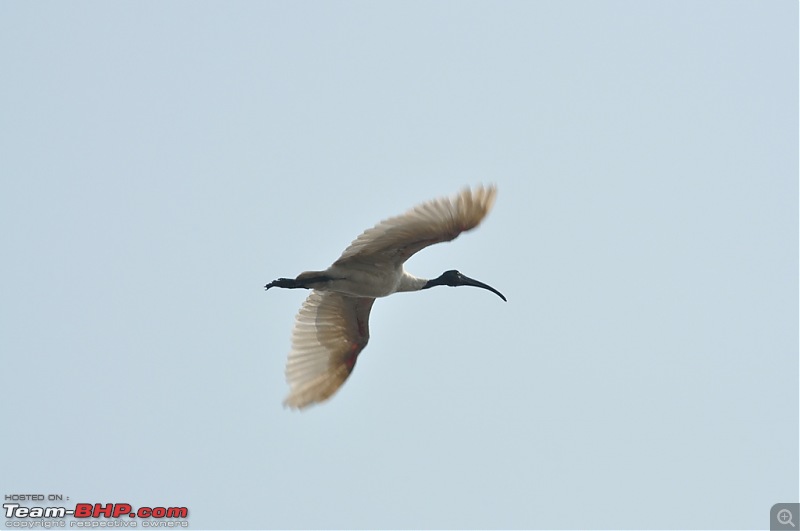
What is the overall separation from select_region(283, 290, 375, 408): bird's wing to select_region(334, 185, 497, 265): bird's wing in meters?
2.44

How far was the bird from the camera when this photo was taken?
1382cm

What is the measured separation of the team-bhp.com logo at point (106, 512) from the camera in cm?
1650

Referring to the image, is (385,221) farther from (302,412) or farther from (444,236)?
(302,412)

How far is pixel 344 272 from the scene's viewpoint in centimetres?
1551

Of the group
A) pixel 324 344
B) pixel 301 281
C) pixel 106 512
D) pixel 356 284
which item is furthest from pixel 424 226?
pixel 106 512

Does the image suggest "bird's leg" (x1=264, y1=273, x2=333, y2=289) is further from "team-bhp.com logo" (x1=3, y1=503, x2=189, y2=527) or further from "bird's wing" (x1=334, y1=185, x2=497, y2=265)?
"team-bhp.com logo" (x1=3, y1=503, x2=189, y2=527)

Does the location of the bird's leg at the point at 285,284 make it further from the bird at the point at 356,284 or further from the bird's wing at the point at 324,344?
the bird's wing at the point at 324,344

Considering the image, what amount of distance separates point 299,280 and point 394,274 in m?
1.26

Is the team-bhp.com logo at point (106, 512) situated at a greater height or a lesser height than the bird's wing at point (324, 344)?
lesser

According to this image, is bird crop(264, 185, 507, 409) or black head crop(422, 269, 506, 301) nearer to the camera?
bird crop(264, 185, 507, 409)

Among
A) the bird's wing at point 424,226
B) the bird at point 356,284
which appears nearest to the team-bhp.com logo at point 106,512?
the bird at point 356,284

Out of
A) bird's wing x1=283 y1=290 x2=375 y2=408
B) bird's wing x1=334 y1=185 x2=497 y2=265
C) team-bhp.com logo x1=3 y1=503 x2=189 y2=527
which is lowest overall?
team-bhp.com logo x1=3 y1=503 x2=189 y2=527

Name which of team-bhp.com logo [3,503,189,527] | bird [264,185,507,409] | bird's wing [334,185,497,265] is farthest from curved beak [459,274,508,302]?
team-bhp.com logo [3,503,189,527]

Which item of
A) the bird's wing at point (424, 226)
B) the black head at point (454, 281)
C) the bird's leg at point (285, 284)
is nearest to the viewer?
the bird's wing at point (424, 226)
